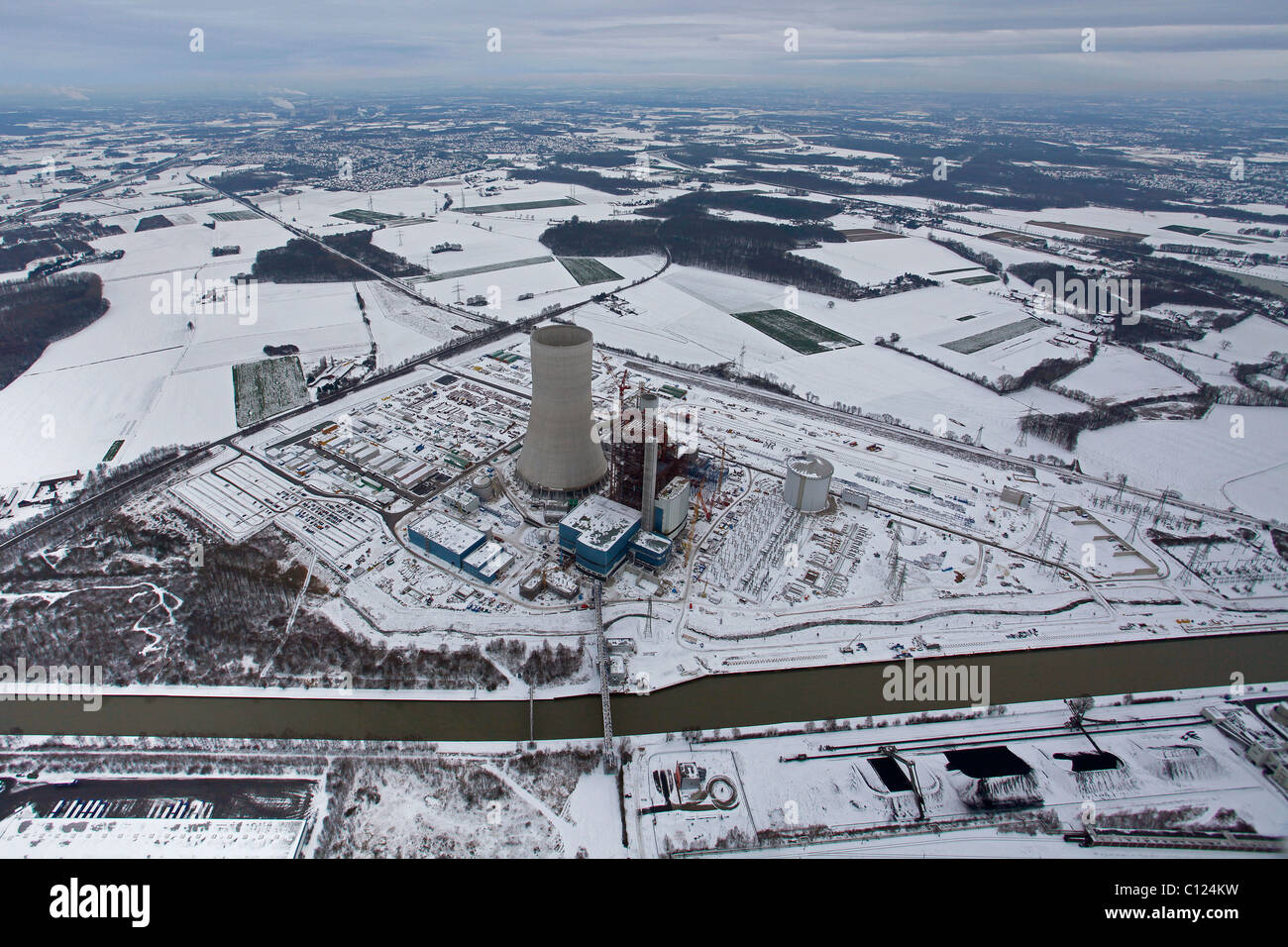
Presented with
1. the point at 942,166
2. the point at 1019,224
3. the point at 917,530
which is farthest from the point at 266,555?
the point at 942,166

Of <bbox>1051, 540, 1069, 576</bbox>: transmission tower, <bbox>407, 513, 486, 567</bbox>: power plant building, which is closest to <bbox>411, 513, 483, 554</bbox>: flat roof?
<bbox>407, 513, 486, 567</bbox>: power plant building

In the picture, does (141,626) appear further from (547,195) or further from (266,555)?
(547,195)

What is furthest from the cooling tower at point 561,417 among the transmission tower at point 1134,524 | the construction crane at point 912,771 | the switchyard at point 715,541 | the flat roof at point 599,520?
the transmission tower at point 1134,524

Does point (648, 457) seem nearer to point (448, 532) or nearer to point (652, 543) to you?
point (652, 543)

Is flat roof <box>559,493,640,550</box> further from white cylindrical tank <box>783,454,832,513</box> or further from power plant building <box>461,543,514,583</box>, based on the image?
white cylindrical tank <box>783,454,832,513</box>

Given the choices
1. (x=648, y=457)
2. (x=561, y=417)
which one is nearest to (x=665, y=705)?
(x=648, y=457)
